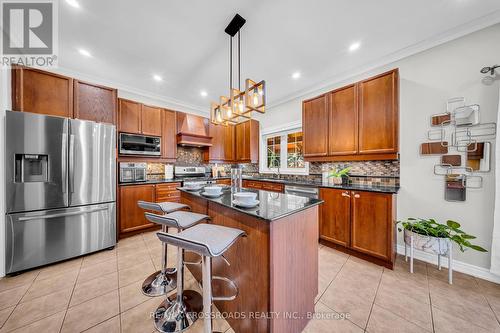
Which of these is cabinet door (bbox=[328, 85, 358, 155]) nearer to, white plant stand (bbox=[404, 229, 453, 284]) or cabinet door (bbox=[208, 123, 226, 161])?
white plant stand (bbox=[404, 229, 453, 284])

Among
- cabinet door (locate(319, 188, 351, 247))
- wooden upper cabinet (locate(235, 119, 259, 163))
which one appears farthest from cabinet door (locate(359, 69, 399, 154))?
wooden upper cabinet (locate(235, 119, 259, 163))

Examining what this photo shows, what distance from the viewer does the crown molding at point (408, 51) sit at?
1.88 m

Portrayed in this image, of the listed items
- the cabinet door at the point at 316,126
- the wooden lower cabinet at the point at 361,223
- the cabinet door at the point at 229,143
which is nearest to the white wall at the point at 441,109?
the wooden lower cabinet at the point at 361,223

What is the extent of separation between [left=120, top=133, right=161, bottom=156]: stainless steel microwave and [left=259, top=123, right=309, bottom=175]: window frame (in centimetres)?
254

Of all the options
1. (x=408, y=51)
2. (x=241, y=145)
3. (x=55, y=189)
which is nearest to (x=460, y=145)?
(x=408, y=51)

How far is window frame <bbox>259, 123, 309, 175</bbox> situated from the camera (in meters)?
3.87

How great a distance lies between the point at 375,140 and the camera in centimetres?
239

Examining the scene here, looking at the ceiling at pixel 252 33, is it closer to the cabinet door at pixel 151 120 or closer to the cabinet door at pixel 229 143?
the cabinet door at pixel 151 120

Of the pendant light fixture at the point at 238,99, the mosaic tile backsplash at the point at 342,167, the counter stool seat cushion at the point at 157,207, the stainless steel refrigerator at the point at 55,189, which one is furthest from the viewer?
the mosaic tile backsplash at the point at 342,167

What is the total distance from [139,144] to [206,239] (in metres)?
3.11

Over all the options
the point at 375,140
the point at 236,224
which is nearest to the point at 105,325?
the point at 236,224

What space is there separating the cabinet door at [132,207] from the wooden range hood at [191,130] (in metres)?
1.36

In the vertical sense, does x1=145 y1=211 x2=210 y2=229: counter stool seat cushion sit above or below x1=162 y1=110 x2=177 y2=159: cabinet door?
below

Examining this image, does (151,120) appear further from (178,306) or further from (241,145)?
(178,306)
